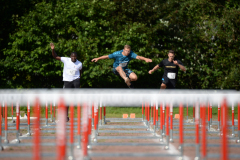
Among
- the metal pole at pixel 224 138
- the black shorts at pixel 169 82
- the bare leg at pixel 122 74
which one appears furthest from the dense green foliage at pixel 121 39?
the metal pole at pixel 224 138

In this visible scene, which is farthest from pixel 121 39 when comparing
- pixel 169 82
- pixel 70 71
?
pixel 70 71

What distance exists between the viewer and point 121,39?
66.5 feet

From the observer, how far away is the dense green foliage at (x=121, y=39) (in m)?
20.1

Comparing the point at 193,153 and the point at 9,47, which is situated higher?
the point at 9,47

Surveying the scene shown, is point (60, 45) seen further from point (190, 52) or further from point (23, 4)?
point (190, 52)

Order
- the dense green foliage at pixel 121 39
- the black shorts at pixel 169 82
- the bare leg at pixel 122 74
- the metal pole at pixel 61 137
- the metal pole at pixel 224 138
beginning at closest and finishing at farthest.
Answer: the metal pole at pixel 61 137 → the metal pole at pixel 224 138 → the bare leg at pixel 122 74 → the black shorts at pixel 169 82 → the dense green foliage at pixel 121 39

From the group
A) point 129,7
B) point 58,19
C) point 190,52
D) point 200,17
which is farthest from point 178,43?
point 58,19

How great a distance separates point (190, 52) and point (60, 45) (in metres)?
→ 9.64

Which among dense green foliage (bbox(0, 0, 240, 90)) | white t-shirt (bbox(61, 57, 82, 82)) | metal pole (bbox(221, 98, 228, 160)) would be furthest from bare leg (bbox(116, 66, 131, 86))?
dense green foliage (bbox(0, 0, 240, 90))

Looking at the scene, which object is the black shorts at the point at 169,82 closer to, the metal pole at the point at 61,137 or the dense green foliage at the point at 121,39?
the metal pole at the point at 61,137

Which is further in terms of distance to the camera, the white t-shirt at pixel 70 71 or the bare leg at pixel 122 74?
the white t-shirt at pixel 70 71

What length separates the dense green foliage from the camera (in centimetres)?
2008

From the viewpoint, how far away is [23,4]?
77.9 ft

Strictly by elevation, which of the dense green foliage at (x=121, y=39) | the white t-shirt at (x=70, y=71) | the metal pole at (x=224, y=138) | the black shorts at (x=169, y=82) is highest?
the dense green foliage at (x=121, y=39)
